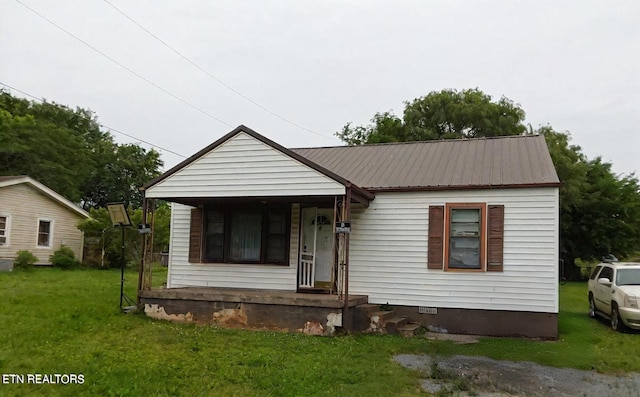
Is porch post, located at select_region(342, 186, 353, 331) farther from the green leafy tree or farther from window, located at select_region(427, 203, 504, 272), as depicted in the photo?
the green leafy tree

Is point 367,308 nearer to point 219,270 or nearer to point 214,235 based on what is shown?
point 219,270

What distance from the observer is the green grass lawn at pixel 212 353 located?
20.4ft

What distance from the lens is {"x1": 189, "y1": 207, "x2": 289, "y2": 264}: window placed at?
1277cm

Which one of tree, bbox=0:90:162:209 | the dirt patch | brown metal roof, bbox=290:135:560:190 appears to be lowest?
the dirt patch

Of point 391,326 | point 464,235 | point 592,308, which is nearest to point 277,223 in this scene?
point 391,326

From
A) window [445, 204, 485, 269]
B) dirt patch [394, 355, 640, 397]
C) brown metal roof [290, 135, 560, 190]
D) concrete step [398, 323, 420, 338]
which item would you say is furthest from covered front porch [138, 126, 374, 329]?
dirt patch [394, 355, 640, 397]

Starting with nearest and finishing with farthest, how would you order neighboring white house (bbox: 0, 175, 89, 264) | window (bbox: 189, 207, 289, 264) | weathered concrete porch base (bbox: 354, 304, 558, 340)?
weathered concrete porch base (bbox: 354, 304, 558, 340)
window (bbox: 189, 207, 289, 264)
neighboring white house (bbox: 0, 175, 89, 264)

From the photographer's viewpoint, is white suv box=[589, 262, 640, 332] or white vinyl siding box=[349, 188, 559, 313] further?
white suv box=[589, 262, 640, 332]

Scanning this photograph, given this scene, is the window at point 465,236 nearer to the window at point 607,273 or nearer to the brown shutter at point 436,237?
the brown shutter at point 436,237

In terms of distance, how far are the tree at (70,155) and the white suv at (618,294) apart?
30.2 metres

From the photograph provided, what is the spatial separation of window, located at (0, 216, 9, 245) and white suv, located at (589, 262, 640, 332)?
66.9ft

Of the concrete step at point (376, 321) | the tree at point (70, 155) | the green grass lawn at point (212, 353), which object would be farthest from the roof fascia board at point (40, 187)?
the concrete step at point (376, 321)

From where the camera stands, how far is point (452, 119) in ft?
109

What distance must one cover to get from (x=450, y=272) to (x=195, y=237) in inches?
236
